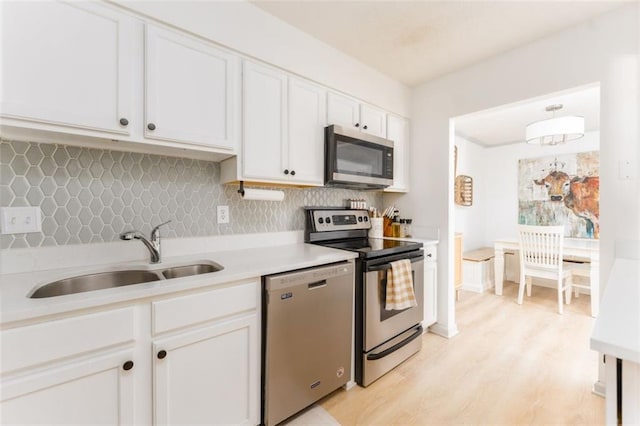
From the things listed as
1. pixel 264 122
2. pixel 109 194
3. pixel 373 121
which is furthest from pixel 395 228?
pixel 109 194

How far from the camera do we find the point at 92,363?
1.03m

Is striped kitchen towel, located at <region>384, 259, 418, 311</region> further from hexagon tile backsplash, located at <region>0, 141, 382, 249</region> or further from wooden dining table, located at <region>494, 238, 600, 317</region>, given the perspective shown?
wooden dining table, located at <region>494, 238, 600, 317</region>

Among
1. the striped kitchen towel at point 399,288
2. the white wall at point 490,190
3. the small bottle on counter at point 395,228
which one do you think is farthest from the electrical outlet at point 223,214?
the white wall at point 490,190

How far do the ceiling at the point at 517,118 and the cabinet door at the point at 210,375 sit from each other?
2.60 meters

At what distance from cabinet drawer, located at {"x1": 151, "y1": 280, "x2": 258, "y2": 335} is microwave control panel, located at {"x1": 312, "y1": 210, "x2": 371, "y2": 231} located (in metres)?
1.02

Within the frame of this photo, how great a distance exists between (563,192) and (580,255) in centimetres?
123

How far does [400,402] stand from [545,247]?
9.62 feet

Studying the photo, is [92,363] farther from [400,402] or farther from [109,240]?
[400,402]

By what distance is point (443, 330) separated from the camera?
2.69 meters

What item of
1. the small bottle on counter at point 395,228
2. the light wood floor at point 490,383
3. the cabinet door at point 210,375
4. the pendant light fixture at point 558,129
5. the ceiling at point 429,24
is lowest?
the light wood floor at point 490,383

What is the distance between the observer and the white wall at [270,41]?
4.83ft

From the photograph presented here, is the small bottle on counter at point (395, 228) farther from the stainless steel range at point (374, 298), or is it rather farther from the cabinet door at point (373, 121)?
the cabinet door at point (373, 121)

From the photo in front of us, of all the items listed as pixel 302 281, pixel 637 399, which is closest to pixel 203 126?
pixel 302 281

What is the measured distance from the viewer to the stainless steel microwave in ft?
6.97
